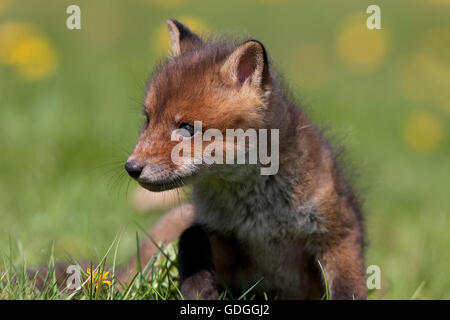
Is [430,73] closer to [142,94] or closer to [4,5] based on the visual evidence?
[4,5]

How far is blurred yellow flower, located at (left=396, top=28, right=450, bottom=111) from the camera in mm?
12203

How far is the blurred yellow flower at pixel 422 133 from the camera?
10875 mm

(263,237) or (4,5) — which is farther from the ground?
(4,5)

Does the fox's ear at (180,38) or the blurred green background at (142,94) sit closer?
the fox's ear at (180,38)

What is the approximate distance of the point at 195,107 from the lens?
4.40 metres

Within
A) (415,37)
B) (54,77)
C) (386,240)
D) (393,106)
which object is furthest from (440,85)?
(54,77)

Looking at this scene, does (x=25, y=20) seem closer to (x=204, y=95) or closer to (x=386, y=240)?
(x=386, y=240)

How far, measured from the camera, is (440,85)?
12.4 metres

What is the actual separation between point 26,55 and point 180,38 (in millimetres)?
5066

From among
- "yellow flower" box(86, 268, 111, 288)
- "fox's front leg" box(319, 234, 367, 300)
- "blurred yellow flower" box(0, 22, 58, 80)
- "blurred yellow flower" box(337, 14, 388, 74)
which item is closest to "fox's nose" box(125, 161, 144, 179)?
"yellow flower" box(86, 268, 111, 288)

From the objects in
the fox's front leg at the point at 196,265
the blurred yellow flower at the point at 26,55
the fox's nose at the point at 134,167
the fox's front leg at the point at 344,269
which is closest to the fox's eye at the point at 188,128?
the fox's nose at the point at 134,167

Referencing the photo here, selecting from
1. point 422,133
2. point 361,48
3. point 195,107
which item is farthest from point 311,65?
point 195,107

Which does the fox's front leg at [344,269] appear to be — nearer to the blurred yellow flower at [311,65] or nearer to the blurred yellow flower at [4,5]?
the blurred yellow flower at [311,65]

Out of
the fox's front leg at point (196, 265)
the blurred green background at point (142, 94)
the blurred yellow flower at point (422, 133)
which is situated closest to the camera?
the fox's front leg at point (196, 265)
